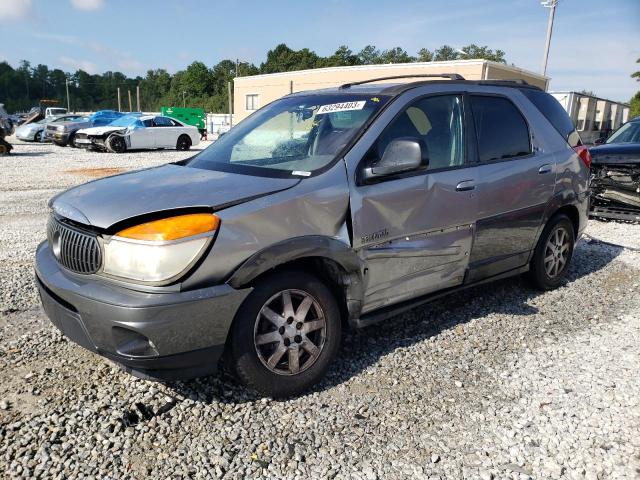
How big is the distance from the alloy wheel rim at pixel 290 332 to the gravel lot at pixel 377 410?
9.7 inches

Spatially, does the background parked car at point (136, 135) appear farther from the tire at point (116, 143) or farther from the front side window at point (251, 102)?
the front side window at point (251, 102)

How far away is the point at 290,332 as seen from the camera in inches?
115

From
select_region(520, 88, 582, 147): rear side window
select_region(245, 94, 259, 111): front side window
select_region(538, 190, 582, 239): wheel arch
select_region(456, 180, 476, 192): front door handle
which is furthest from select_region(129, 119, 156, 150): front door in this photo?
select_region(245, 94, 259, 111): front side window

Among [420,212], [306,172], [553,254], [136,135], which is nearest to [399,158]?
[420,212]

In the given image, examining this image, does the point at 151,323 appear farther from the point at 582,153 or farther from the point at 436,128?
the point at 582,153

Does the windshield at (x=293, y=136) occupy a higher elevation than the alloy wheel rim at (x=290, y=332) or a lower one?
higher

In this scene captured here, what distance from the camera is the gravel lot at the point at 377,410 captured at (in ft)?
8.04

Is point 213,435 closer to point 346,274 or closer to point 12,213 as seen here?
point 346,274

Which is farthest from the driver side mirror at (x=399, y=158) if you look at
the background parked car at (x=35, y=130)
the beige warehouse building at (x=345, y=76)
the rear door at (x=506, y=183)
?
the background parked car at (x=35, y=130)

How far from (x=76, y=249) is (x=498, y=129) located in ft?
10.9

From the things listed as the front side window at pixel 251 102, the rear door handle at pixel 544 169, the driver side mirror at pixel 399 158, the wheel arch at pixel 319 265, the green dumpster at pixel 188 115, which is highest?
the front side window at pixel 251 102

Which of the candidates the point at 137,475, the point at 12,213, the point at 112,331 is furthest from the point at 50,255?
the point at 12,213

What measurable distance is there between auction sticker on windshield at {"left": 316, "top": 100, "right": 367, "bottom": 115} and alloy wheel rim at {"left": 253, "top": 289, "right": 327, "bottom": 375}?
1.40 meters

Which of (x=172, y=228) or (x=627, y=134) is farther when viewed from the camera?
(x=627, y=134)
